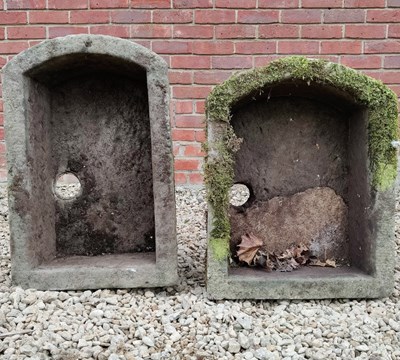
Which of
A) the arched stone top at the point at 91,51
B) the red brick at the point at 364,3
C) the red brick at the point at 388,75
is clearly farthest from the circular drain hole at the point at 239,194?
the arched stone top at the point at 91,51

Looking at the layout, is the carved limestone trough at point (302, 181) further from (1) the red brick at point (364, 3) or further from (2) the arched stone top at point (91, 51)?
(1) the red brick at point (364, 3)

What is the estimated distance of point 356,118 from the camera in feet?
6.98

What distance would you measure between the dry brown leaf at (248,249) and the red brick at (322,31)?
1922 mm

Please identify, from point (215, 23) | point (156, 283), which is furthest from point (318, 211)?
point (215, 23)

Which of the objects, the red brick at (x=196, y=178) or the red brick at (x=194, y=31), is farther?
the red brick at (x=196, y=178)

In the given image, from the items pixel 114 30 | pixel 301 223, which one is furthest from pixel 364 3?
pixel 301 223

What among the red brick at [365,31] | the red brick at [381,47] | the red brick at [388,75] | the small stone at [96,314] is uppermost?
the red brick at [365,31]

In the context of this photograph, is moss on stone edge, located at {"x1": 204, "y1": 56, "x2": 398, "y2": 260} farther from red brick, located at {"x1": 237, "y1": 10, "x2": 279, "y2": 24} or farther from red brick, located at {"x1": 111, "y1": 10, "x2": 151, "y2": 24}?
red brick, located at {"x1": 111, "y1": 10, "x2": 151, "y2": 24}

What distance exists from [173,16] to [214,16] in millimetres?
301

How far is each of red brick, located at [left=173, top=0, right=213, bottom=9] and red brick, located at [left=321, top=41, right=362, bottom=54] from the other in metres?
0.89

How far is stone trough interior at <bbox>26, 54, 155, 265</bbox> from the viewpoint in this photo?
7.59ft

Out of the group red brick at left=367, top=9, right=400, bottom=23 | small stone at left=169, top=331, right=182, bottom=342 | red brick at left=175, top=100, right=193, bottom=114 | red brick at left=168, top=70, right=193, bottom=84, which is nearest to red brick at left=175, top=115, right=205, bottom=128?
red brick at left=175, top=100, right=193, bottom=114

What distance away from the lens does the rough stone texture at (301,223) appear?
2.30 m

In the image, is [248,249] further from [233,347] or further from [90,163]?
[90,163]
